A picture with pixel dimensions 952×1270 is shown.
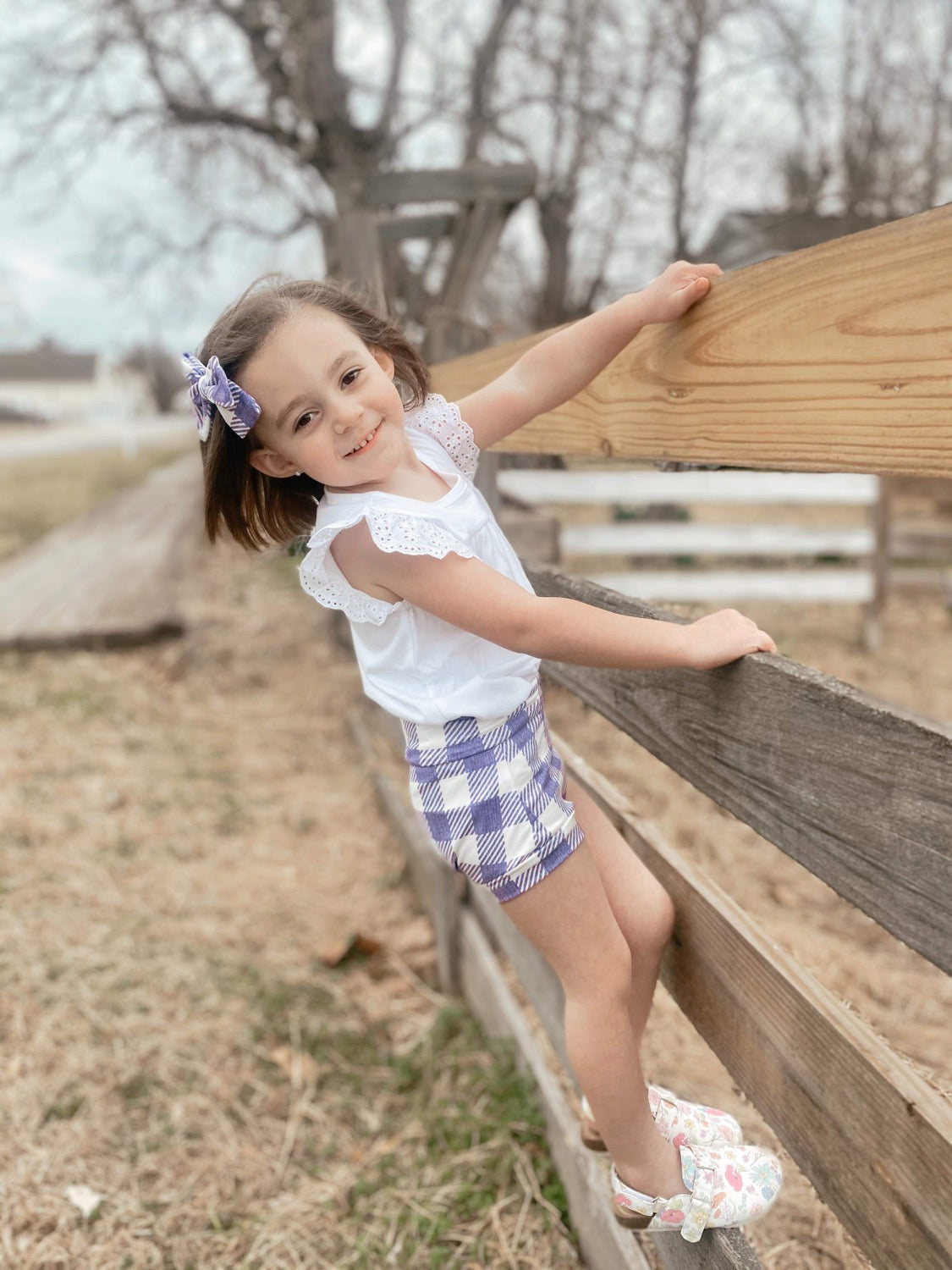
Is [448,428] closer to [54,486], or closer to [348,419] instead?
[348,419]

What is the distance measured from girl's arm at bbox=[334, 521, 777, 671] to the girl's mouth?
124 mm

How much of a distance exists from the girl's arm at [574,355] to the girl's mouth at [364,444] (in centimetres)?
30

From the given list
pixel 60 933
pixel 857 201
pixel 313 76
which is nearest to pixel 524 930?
pixel 60 933

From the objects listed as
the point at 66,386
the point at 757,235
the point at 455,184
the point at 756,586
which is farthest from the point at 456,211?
the point at 66,386

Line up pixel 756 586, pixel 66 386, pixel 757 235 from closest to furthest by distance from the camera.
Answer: pixel 756 586
pixel 757 235
pixel 66 386

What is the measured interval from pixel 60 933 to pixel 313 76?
987 centimetres

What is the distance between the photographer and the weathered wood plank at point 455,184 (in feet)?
16.2

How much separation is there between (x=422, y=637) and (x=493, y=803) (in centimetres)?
27

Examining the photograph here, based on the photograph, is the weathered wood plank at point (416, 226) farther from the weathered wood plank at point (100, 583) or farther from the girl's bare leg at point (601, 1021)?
the girl's bare leg at point (601, 1021)

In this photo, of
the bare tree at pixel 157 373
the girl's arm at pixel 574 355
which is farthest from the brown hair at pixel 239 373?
the bare tree at pixel 157 373

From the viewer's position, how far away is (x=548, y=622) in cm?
130

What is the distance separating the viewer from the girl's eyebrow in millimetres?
1479

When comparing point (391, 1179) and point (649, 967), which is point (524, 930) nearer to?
point (649, 967)

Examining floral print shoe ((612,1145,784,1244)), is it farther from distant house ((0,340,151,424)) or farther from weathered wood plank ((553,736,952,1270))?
distant house ((0,340,151,424))
